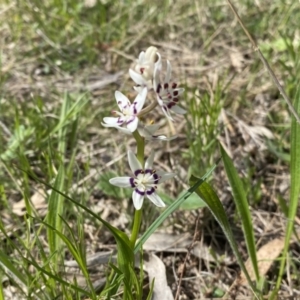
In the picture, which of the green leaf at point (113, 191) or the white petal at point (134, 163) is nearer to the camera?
the white petal at point (134, 163)

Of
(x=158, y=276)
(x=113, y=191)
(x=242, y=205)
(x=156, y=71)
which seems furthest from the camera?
(x=113, y=191)

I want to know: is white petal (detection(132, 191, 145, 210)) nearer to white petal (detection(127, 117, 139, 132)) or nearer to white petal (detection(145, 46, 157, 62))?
white petal (detection(127, 117, 139, 132))

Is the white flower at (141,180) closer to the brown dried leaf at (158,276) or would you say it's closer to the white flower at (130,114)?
the white flower at (130,114)

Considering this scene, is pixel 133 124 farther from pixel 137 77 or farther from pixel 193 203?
pixel 193 203

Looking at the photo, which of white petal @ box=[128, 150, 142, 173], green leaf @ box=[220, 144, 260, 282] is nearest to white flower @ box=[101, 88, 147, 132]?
white petal @ box=[128, 150, 142, 173]

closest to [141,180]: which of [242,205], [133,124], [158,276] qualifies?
[133,124]

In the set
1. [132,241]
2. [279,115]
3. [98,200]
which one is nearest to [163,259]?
[98,200]

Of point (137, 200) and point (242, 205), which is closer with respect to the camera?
point (137, 200)

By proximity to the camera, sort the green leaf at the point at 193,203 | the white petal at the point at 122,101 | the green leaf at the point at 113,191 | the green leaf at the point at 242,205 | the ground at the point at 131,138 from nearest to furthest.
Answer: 1. the white petal at the point at 122,101
2. the green leaf at the point at 242,205
3. the ground at the point at 131,138
4. the green leaf at the point at 193,203
5. the green leaf at the point at 113,191

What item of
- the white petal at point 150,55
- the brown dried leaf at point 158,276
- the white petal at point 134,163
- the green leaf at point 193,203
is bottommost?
the brown dried leaf at point 158,276

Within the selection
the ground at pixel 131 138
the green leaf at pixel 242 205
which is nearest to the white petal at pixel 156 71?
the ground at pixel 131 138
